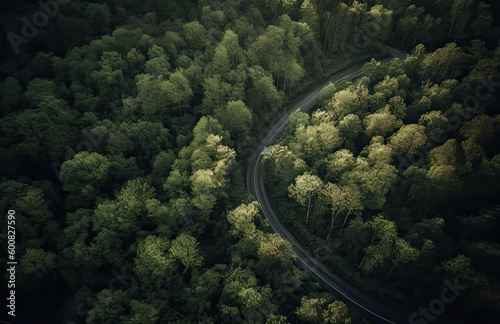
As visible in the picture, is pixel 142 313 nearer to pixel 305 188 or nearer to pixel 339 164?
pixel 305 188

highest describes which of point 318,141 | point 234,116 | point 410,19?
point 410,19

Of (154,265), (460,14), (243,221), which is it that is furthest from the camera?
(460,14)

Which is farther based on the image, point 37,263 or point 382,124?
point 382,124

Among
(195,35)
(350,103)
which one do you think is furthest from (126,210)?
(350,103)

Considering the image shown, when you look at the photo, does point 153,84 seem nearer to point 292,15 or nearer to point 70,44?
point 70,44

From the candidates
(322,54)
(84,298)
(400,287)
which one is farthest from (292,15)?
(84,298)

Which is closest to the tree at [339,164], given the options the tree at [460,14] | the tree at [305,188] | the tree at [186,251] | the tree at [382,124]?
the tree at [305,188]

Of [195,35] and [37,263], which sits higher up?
[195,35]
